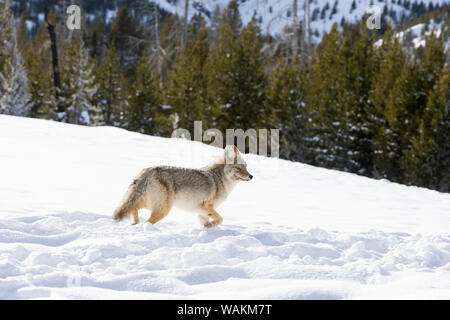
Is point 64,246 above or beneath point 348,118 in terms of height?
beneath

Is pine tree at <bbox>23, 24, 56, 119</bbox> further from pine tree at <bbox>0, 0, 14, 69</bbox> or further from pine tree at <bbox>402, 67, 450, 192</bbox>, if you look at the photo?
pine tree at <bbox>402, 67, 450, 192</bbox>

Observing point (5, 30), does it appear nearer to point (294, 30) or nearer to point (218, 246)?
point (294, 30)

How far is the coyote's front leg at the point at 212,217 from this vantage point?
17.7ft

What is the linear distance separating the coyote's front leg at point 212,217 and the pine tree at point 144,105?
77.7ft

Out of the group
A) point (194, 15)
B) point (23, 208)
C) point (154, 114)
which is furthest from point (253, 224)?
point (194, 15)

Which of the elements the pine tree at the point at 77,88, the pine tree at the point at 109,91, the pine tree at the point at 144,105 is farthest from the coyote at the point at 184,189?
the pine tree at the point at 109,91

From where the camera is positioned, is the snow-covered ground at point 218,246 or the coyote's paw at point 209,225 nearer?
the snow-covered ground at point 218,246

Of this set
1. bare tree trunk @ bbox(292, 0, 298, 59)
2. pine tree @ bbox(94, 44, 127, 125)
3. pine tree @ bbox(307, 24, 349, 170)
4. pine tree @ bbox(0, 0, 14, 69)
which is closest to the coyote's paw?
pine tree @ bbox(307, 24, 349, 170)

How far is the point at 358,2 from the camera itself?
19788 centimetres

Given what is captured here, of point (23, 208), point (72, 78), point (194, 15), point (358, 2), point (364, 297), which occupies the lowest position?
point (364, 297)

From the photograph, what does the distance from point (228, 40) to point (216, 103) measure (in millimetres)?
3649

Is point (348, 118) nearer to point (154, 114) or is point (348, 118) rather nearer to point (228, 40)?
point (228, 40)

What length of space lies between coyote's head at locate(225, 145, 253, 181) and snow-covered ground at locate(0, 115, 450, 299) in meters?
0.68

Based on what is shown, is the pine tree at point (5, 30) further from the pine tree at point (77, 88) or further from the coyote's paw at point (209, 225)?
the coyote's paw at point (209, 225)
